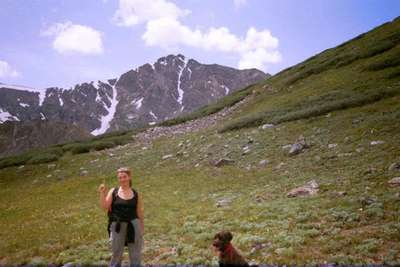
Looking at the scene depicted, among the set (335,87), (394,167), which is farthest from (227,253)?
(335,87)

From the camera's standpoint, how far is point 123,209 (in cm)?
1086

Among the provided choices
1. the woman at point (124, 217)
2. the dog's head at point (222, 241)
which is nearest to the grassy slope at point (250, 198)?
the woman at point (124, 217)

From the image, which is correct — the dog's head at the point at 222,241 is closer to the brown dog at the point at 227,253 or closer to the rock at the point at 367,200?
the brown dog at the point at 227,253

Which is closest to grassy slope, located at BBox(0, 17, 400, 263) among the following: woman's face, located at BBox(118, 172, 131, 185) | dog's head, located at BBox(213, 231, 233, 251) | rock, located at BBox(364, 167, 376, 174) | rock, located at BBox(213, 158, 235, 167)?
rock, located at BBox(364, 167, 376, 174)

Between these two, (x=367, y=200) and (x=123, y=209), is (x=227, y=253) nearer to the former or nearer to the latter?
(x=123, y=209)

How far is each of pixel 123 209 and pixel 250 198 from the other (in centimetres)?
1058

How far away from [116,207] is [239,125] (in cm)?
3082

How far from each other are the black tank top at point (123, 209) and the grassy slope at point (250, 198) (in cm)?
→ 294

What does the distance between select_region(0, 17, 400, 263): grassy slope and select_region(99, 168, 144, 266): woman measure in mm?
2393

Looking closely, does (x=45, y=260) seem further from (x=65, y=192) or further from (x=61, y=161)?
(x=61, y=161)

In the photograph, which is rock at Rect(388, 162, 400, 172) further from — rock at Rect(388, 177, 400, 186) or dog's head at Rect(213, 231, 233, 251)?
dog's head at Rect(213, 231, 233, 251)

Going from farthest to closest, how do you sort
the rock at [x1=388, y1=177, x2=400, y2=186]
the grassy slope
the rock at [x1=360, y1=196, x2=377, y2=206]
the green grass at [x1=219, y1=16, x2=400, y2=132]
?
1. the green grass at [x1=219, y1=16, x2=400, y2=132]
2. the rock at [x1=388, y1=177, x2=400, y2=186]
3. the rock at [x1=360, y1=196, x2=377, y2=206]
4. the grassy slope

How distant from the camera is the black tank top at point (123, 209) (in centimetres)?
1084

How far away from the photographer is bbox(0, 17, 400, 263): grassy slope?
1331 cm
